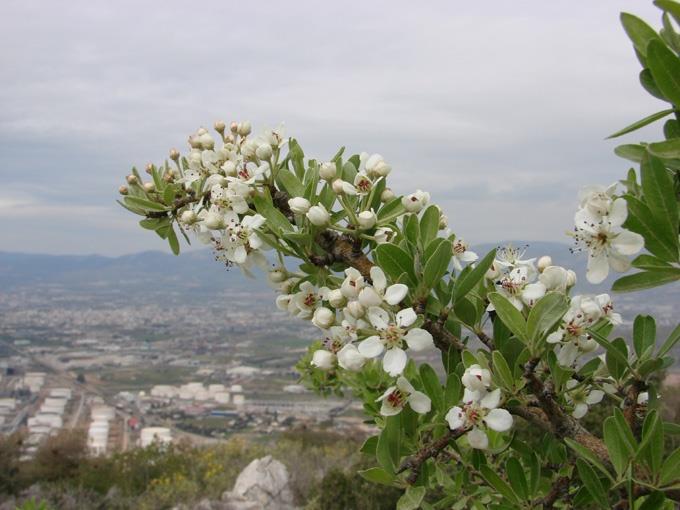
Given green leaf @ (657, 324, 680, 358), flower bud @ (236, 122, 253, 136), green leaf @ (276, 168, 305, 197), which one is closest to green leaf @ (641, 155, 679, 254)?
green leaf @ (657, 324, 680, 358)

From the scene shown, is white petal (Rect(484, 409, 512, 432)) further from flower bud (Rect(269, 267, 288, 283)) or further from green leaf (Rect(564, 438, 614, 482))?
flower bud (Rect(269, 267, 288, 283))

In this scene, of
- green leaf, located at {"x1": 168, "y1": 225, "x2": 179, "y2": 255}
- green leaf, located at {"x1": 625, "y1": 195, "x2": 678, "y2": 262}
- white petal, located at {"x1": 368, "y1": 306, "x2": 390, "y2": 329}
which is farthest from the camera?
green leaf, located at {"x1": 168, "y1": 225, "x2": 179, "y2": 255}

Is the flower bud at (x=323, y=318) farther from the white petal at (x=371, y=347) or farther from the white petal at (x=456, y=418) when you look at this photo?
the white petal at (x=456, y=418)

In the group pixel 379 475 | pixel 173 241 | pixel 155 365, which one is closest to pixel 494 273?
pixel 379 475

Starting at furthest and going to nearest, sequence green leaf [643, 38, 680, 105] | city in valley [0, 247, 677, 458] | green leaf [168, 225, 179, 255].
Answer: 1. city in valley [0, 247, 677, 458]
2. green leaf [168, 225, 179, 255]
3. green leaf [643, 38, 680, 105]

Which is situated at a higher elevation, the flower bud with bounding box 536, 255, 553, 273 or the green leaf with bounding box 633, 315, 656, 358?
the flower bud with bounding box 536, 255, 553, 273

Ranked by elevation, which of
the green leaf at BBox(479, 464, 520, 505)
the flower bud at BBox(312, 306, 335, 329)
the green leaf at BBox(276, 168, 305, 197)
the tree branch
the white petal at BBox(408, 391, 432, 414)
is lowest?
the green leaf at BBox(479, 464, 520, 505)

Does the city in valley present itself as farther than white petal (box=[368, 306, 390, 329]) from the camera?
Yes
